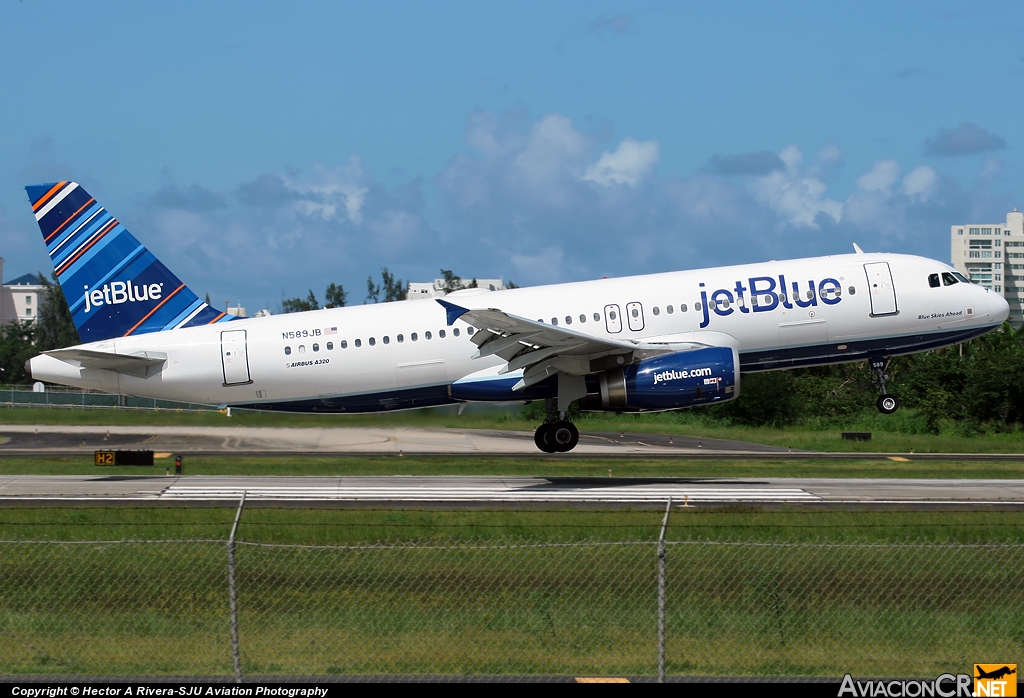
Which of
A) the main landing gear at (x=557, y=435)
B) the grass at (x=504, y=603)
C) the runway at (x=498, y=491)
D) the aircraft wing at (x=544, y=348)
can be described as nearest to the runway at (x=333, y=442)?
the main landing gear at (x=557, y=435)

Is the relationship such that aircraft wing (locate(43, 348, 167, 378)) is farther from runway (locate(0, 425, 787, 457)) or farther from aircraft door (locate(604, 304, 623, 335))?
aircraft door (locate(604, 304, 623, 335))

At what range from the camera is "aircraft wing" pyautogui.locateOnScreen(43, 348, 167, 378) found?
100.0ft

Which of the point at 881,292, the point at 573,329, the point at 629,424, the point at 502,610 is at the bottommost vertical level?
the point at 502,610

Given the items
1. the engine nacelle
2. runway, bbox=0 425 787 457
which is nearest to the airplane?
the engine nacelle

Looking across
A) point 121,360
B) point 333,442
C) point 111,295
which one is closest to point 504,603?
point 121,360

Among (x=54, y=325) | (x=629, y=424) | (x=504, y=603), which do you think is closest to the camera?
(x=504, y=603)

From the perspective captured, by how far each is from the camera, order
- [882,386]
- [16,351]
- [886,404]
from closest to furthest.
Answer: [886,404] → [882,386] → [16,351]

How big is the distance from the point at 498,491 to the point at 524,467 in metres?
7.32

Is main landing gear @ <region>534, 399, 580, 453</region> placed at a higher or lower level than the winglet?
lower

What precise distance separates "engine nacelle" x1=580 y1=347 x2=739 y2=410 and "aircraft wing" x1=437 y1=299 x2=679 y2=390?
480mm

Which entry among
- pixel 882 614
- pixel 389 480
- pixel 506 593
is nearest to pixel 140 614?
pixel 506 593

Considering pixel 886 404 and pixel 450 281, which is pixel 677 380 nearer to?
pixel 886 404

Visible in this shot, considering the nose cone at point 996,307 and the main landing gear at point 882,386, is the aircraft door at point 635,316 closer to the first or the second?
the main landing gear at point 882,386

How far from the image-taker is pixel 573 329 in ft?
103
